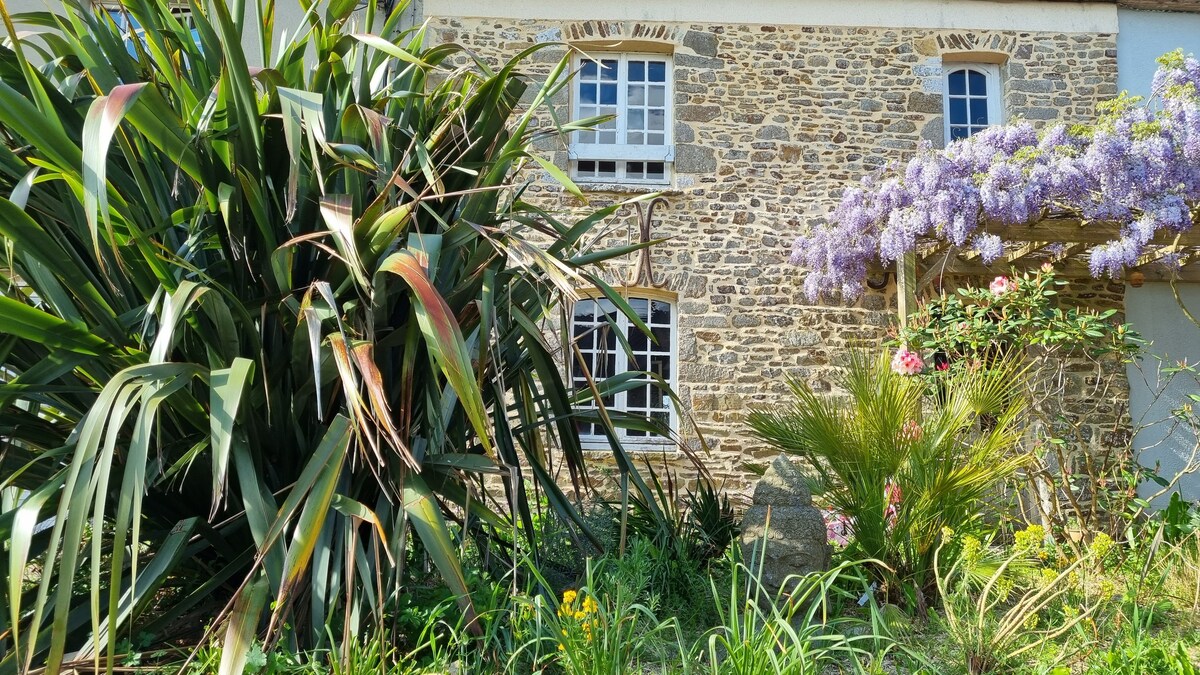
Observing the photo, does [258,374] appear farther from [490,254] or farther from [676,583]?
[676,583]

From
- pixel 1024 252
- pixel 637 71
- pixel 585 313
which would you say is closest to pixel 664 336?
pixel 585 313

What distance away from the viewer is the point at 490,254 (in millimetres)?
3023

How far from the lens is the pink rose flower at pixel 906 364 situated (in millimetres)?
4926

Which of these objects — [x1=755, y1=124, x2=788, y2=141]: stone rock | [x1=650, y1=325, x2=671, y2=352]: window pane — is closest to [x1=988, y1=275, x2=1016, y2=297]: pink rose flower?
[x1=650, y1=325, x2=671, y2=352]: window pane

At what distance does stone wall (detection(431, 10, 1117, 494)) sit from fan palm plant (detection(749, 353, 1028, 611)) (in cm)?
299

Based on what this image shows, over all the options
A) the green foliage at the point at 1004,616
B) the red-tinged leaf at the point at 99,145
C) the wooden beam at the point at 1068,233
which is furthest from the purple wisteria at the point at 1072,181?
the red-tinged leaf at the point at 99,145

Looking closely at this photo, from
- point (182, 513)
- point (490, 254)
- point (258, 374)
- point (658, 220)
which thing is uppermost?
point (658, 220)

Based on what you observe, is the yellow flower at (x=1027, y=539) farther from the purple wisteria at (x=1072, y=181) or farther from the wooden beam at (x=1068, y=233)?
the wooden beam at (x=1068, y=233)

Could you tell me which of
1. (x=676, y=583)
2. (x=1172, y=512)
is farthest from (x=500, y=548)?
(x=1172, y=512)

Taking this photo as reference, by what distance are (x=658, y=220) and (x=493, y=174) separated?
4359 millimetres

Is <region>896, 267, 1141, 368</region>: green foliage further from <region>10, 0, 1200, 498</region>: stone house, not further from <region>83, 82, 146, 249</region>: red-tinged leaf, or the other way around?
<region>83, 82, 146, 249</region>: red-tinged leaf

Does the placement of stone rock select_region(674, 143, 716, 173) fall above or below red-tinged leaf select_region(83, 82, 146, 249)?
above

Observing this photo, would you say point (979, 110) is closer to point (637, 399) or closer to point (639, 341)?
point (639, 341)

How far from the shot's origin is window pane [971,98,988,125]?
25.1ft
